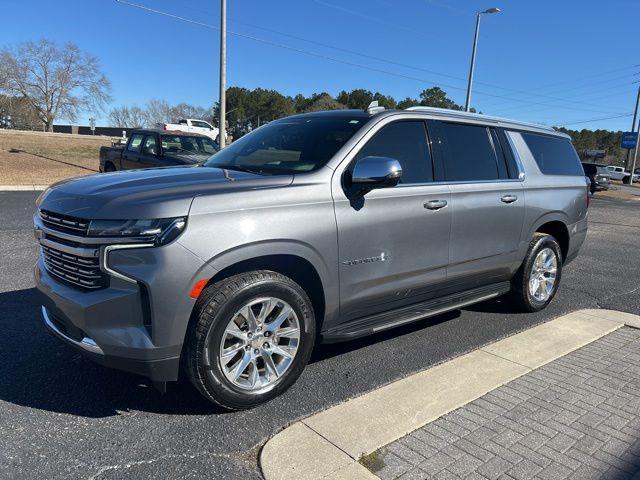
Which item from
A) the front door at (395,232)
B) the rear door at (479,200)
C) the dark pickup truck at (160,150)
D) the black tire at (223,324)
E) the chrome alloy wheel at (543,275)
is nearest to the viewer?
the black tire at (223,324)

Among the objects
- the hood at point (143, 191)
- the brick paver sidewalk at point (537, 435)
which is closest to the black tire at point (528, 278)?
the brick paver sidewalk at point (537, 435)

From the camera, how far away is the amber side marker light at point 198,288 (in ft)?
9.18

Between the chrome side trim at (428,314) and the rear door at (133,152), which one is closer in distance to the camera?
the chrome side trim at (428,314)

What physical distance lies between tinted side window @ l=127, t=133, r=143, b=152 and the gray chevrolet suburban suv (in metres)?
9.29

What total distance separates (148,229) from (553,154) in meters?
4.54

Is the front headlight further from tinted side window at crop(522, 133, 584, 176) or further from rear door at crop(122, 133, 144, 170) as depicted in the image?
rear door at crop(122, 133, 144, 170)

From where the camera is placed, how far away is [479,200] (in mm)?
4395

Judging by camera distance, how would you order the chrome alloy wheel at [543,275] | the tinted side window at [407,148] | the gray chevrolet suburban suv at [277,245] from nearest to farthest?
the gray chevrolet suburban suv at [277,245] < the tinted side window at [407,148] < the chrome alloy wheel at [543,275]

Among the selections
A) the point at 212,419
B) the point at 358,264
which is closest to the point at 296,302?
the point at 358,264

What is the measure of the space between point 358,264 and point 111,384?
73.3 inches

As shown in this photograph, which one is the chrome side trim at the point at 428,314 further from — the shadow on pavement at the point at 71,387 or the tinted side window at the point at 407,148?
the shadow on pavement at the point at 71,387

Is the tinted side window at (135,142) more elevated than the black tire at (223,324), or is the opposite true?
the tinted side window at (135,142)

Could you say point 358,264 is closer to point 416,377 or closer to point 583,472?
point 416,377

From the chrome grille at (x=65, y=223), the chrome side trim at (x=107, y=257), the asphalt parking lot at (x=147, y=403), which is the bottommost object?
the asphalt parking lot at (x=147, y=403)
